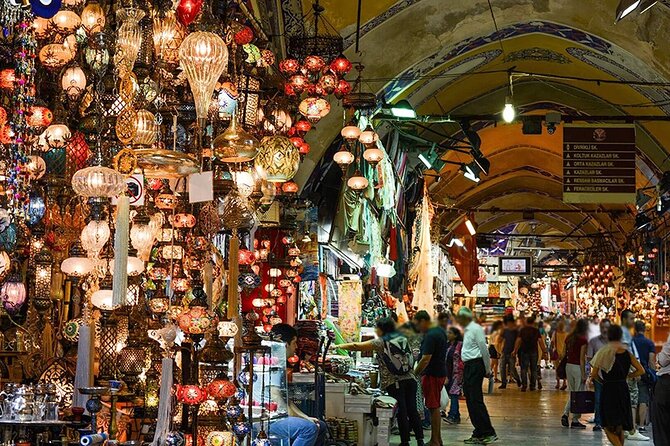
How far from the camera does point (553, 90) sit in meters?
18.3

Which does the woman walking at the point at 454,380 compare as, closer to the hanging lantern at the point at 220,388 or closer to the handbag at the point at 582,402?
the handbag at the point at 582,402

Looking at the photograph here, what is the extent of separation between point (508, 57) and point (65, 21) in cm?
1111

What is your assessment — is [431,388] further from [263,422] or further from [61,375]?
[61,375]

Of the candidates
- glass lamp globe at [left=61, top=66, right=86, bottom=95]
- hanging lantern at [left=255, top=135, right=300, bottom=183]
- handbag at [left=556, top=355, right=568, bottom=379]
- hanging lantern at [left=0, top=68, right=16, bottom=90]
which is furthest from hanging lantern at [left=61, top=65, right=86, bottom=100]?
handbag at [left=556, top=355, right=568, bottom=379]

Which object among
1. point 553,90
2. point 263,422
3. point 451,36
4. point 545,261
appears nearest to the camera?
point 263,422

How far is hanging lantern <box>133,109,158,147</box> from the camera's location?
18.5ft

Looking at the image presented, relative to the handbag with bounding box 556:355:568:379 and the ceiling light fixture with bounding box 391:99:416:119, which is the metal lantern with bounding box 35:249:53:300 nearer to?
the ceiling light fixture with bounding box 391:99:416:119

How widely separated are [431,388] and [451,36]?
5.44 meters

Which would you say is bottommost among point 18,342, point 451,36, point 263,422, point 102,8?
point 263,422

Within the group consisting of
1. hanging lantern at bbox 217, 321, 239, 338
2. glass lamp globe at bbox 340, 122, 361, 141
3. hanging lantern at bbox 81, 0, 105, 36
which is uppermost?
glass lamp globe at bbox 340, 122, 361, 141

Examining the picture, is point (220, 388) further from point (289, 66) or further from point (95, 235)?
point (289, 66)

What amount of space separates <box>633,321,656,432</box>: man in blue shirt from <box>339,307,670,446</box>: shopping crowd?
1 centimetres

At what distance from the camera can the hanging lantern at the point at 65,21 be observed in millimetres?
5785

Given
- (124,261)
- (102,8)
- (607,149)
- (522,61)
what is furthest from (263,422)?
(522,61)
